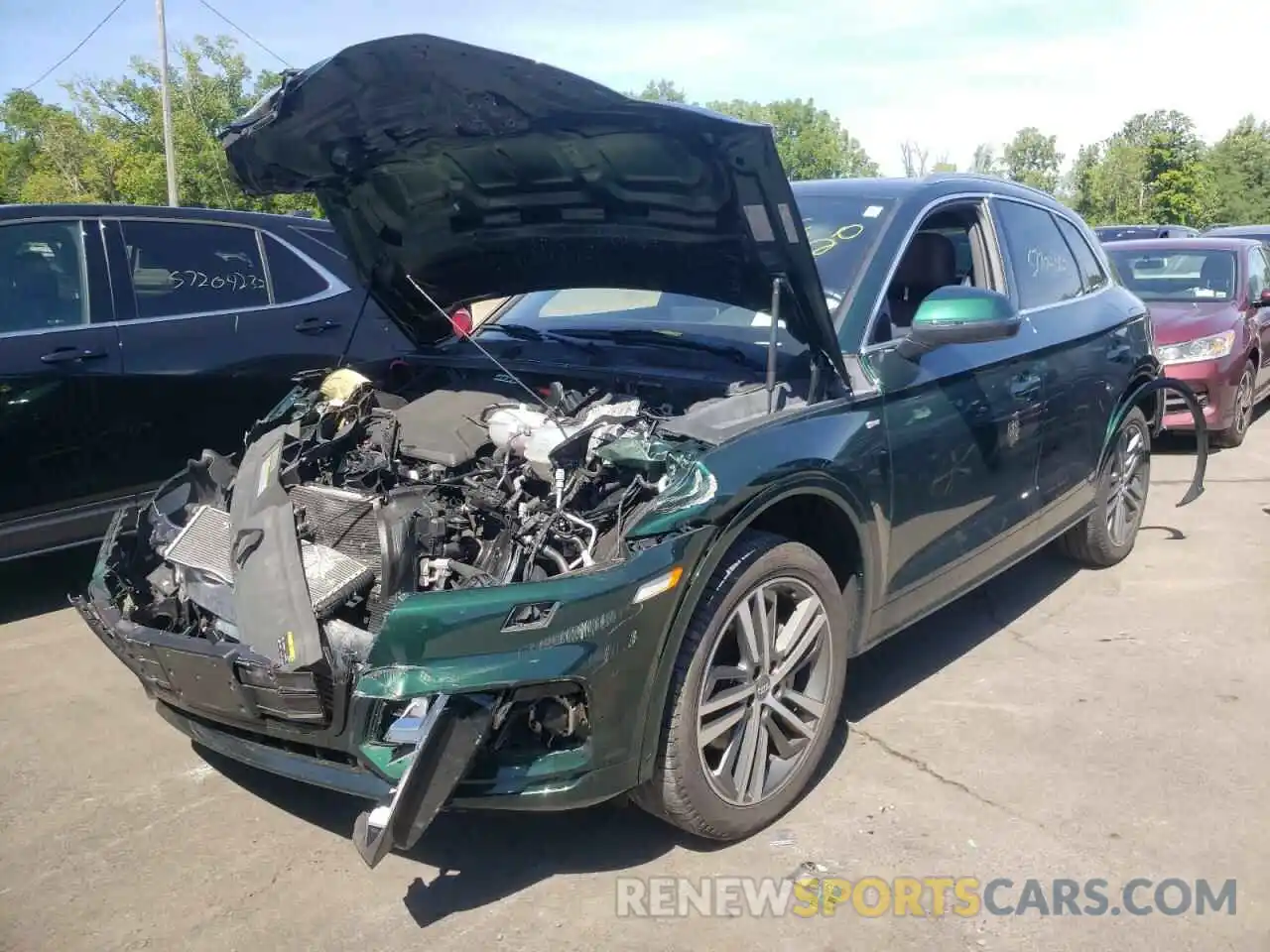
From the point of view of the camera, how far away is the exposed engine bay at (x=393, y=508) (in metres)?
2.89

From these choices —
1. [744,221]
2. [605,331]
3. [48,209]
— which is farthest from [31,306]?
[744,221]

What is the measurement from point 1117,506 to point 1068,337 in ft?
4.35

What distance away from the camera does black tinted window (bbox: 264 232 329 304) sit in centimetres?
577

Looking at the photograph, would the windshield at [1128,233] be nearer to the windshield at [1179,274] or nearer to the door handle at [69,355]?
the windshield at [1179,274]

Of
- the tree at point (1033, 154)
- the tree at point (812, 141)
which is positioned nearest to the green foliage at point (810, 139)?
the tree at point (812, 141)

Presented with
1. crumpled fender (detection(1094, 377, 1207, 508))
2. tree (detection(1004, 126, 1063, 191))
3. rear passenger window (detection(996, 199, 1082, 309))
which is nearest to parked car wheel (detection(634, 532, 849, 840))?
rear passenger window (detection(996, 199, 1082, 309))

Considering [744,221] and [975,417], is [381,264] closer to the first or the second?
[744,221]

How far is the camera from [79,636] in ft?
15.6

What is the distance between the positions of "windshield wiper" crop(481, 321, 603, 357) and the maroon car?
5.48 meters

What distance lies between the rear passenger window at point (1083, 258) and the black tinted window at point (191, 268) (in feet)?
13.3

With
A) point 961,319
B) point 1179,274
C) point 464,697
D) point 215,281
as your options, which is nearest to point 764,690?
point 464,697

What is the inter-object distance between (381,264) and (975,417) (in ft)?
7.97

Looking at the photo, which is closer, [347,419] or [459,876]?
[459,876]

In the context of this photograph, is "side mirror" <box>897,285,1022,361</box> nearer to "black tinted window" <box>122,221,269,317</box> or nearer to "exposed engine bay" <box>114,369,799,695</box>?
"exposed engine bay" <box>114,369,799,695</box>
